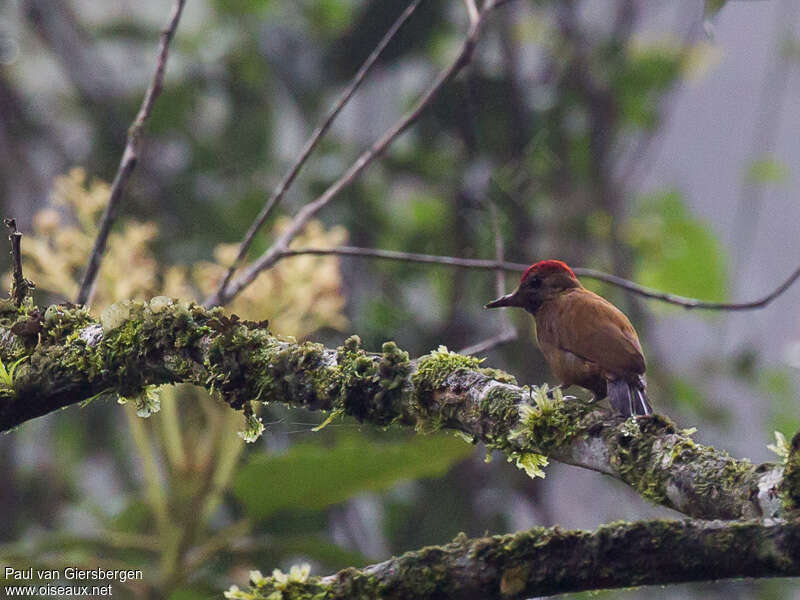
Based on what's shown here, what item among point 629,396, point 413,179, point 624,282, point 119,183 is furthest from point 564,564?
point 413,179

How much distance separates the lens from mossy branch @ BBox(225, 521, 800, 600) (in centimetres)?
73

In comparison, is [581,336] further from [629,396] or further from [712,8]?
[712,8]

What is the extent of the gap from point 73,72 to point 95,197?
2136 mm

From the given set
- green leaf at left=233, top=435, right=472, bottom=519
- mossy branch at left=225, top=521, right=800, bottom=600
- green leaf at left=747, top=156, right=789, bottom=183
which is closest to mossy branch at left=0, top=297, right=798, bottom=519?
mossy branch at left=225, top=521, right=800, bottom=600

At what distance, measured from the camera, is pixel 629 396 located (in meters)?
1.23

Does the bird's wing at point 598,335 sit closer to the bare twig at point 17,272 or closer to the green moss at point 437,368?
the green moss at point 437,368

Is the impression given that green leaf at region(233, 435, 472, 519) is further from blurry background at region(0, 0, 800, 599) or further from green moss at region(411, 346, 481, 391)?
green moss at region(411, 346, 481, 391)

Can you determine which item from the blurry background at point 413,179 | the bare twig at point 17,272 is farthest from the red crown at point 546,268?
the blurry background at point 413,179

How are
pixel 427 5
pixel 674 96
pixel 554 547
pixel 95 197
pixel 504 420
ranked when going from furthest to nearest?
pixel 674 96
pixel 427 5
pixel 95 197
pixel 504 420
pixel 554 547

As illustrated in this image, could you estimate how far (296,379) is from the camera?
3.29ft

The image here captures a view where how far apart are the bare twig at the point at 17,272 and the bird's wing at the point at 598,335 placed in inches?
31.9

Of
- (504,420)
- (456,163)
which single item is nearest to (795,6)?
(456,163)

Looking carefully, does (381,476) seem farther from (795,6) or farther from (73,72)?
(795,6)

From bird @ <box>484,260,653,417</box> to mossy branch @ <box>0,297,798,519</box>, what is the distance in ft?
0.96
